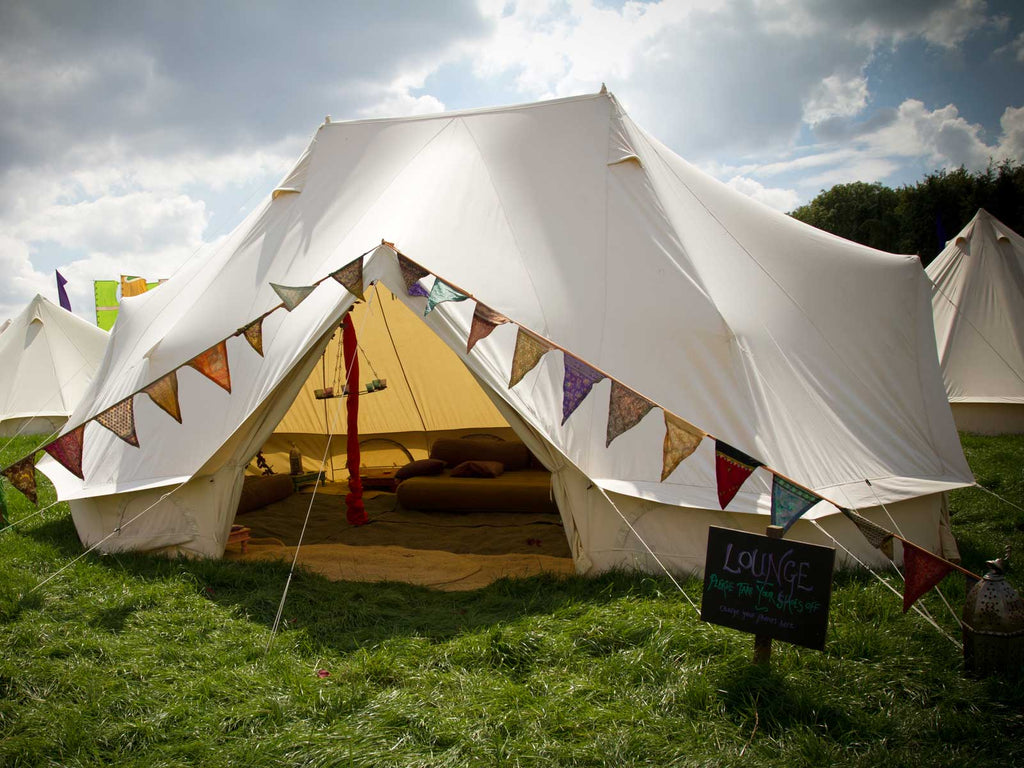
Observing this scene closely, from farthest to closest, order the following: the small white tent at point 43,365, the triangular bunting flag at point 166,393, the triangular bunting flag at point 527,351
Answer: the small white tent at point 43,365 < the triangular bunting flag at point 166,393 < the triangular bunting flag at point 527,351

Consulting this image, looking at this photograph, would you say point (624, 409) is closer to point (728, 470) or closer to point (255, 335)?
point (728, 470)

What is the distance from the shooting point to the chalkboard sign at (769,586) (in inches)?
98.2

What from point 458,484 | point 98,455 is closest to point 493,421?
point 458,484

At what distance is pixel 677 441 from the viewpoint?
2.93 meters

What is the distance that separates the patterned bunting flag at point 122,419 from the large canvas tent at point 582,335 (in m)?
0.04

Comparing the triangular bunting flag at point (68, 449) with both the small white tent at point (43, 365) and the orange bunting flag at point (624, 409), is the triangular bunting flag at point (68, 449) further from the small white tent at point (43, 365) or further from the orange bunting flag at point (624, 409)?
the small white tent at point (43, 365)

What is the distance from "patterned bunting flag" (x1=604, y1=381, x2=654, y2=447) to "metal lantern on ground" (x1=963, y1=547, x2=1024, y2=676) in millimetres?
1407

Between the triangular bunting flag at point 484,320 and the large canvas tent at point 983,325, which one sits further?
the large canvas tent at point 983,325

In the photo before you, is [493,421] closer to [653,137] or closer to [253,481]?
[253,481]

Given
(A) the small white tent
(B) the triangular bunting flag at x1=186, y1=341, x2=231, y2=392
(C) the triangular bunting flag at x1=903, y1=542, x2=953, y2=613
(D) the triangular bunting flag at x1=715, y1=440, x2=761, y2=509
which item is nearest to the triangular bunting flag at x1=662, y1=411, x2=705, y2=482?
(D) the triangular bunting flag at x1=715, y1=440, x2=761, y2=509

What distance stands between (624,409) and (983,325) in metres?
7.77

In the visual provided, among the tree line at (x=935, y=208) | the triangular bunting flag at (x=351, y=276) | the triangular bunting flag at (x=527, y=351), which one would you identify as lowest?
the triangular bunting flag at (x=527, y=351)

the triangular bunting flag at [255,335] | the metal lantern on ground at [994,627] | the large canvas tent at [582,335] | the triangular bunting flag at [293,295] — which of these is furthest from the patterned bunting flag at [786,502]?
the triangular bunting flag at [255,335]

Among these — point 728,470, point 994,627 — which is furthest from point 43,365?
point 994,627
